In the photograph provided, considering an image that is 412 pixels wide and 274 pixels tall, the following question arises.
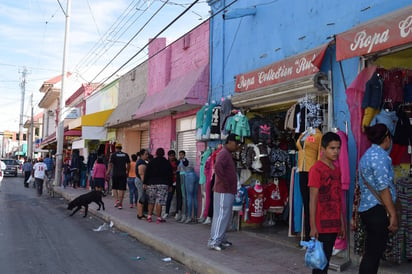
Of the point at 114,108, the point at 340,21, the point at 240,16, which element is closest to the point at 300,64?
the point at 340,21

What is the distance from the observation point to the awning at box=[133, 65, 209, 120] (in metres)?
11.0

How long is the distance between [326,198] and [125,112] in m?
13.3

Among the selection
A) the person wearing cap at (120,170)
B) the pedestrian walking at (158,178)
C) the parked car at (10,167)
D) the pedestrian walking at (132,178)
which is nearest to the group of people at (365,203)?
the pedestrian walking at (158,178)

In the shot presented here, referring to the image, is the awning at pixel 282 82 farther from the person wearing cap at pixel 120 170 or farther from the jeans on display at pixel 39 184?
the jeans on display at pixel 39 184

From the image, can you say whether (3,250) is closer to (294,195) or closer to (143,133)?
(294,195)

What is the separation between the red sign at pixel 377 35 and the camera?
4988mm

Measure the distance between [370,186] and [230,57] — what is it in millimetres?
6424

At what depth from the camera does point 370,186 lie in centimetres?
447

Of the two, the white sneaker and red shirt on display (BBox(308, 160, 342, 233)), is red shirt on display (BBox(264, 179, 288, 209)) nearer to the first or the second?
the white sneaker

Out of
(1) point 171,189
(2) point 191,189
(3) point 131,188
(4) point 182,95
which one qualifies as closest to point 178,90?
(4) point 182,95

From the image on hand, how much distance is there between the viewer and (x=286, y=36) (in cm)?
820

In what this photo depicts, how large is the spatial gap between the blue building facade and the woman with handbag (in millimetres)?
1857

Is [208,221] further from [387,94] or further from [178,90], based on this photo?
[387,94]

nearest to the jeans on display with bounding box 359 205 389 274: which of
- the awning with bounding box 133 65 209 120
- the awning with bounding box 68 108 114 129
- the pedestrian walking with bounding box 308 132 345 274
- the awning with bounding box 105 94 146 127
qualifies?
the pedestrian walking with bounding box 308 132 345 274
